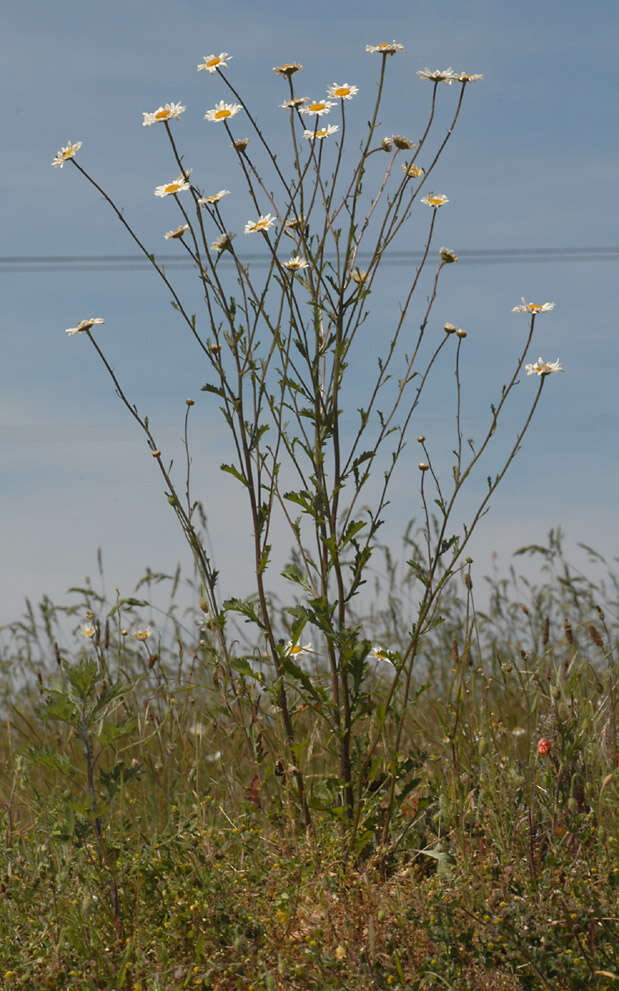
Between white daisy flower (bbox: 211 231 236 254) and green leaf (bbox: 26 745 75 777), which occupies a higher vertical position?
white daisy flower (bbox: 211 231 236 254)

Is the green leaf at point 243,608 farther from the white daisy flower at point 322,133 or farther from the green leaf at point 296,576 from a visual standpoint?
the white daisy flower at point 322,133

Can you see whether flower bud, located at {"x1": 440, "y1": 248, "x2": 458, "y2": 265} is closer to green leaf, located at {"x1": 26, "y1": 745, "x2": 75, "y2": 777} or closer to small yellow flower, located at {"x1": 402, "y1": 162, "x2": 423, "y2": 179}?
small yellow flower, located at {"x1": 402, "y1": 162, "x2": 423, "y2": 179}

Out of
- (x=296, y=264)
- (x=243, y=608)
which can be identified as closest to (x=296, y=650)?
(x=243, y=608)

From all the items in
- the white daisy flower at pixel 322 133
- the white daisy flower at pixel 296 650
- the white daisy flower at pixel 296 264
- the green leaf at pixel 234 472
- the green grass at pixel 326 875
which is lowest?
the green grass at pixel 326 875

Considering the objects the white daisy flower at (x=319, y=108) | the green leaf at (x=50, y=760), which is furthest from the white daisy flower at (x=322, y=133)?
the green leaf at (x=50, y=760)

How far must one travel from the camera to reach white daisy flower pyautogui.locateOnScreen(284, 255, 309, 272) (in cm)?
353

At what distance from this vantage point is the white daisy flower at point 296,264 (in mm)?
3529

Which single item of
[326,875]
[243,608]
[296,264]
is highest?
[296,264]

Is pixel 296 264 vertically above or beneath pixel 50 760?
above

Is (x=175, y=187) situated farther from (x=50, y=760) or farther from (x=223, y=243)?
(x=50, y=760)

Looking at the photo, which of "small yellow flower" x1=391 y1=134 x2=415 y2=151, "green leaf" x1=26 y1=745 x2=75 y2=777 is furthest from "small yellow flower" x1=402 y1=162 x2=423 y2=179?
"green leaf" x1=26 y1=745 x2=75 y2=777

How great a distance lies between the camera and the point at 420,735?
4.95 meters

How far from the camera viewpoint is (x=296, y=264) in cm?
354

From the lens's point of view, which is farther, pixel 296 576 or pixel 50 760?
pixel 296 576
